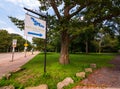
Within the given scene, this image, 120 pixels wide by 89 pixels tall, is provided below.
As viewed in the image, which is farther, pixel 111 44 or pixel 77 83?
pixel 111 44

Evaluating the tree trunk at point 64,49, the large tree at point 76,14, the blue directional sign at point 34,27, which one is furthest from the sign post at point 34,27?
the tree trunk at point 64,49

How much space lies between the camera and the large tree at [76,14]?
13618 millimetres

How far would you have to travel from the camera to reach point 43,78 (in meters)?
10.7

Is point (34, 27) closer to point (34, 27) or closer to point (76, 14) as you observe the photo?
point (34, 27)

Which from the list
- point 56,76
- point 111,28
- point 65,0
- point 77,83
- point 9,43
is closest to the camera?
point 77,83

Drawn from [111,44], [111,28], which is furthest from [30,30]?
[111,44]

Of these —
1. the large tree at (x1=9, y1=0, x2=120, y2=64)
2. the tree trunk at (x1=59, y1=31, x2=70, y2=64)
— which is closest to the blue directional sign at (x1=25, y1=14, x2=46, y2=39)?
the large tree at (x1=9, y1=0, x2=120, y2=64)

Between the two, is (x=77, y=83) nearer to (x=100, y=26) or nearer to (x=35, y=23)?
(x=35, y=23)

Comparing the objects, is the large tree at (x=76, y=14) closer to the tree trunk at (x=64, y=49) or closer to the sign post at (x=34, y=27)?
the tree trunk at (x=64, y=49)

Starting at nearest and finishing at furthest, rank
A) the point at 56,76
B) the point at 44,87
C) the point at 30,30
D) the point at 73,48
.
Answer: the point at 44,87 → the point at 30,30 → the point at 56,76 → the point at 73,48

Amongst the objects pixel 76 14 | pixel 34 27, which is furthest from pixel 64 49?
pixel 34 27

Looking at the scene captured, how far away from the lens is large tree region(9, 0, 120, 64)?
44.7 ft

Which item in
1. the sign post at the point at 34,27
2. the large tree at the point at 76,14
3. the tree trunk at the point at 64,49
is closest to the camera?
the sign post at the point at 34,27

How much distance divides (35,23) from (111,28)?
33.5ft
